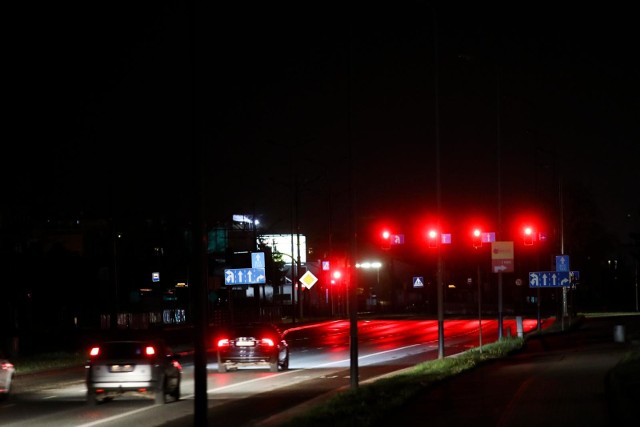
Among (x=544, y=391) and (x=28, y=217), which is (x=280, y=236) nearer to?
(x=28, y=217)

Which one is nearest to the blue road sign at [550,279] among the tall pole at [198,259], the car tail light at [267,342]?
the car tail light at [267,342]

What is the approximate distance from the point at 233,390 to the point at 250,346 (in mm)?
6352

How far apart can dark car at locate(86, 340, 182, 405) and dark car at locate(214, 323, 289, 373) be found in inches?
357

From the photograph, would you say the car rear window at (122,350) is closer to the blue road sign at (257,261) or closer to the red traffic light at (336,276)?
the blue road sign at (257,261)

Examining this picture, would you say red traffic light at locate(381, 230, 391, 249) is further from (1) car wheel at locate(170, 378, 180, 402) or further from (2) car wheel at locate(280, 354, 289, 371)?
(1) car wheel at locate(170, 378, 180, 402)

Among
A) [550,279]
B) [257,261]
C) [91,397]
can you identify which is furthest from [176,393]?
[257,261]

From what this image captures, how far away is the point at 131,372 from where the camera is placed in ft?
79.9

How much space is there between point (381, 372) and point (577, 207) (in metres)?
92.8

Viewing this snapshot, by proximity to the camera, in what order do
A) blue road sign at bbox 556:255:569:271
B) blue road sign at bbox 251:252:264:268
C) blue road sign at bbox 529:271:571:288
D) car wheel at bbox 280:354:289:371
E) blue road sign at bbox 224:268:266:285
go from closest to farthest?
car wheel at bbox 280:354:289:371 < blue road sign at bbox 529:271:571:288 < blue road sign at bbox 556:255:569:271 < blue road sign at bbox 224:268:266:285 < blue road sign at bbox 251:252:264:268

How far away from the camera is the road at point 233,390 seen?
69.6ft

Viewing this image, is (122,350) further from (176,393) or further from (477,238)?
(477,238)

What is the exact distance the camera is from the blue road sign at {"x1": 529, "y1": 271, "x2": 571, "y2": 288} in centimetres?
5822

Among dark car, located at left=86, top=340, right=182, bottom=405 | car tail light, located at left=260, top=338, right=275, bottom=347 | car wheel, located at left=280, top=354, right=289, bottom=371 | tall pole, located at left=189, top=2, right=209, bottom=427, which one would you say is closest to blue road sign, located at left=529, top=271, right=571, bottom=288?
car wheel, located at left=280, top=354, right=289, bottom=371

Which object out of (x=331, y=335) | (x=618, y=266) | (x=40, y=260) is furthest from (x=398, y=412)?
(x=618, y=266)
